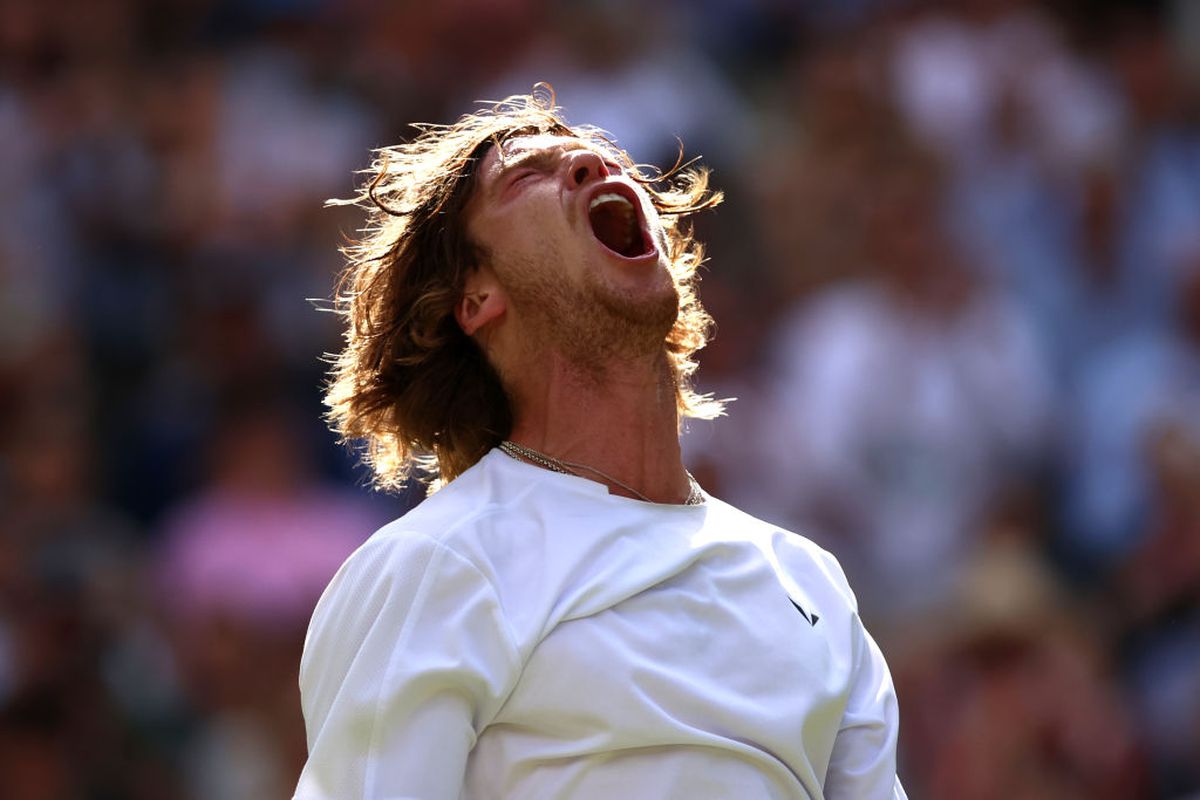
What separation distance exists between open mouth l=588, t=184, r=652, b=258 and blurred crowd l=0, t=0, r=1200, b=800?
2336mm

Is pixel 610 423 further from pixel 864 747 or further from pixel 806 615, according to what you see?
pixel 864 747

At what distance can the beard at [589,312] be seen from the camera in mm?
2779

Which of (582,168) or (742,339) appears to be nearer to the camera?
(582,168)

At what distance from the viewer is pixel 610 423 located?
9.21 feet

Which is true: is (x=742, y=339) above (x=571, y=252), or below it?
below

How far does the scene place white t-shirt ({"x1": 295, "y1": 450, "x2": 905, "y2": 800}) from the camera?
7.84 feet

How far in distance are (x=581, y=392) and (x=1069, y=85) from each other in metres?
5.25

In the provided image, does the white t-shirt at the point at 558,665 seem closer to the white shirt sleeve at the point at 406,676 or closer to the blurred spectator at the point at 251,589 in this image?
the white shirt sleeve at the point at 406,676

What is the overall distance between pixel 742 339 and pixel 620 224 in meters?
3.42

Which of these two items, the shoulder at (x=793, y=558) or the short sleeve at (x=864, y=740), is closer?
the short sleeve at (x=864, y=740)

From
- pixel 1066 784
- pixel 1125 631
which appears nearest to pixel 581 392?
pixel 1066 784

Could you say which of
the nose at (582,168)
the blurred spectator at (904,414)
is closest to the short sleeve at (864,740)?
the nose at (582,168)

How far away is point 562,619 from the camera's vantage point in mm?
2480

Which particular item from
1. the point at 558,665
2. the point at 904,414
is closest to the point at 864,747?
the point at 558,665
